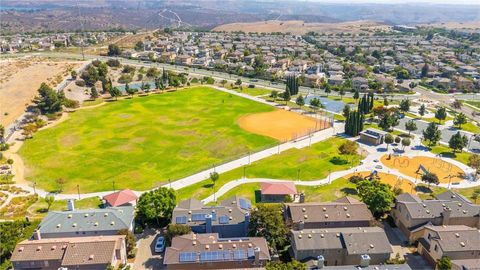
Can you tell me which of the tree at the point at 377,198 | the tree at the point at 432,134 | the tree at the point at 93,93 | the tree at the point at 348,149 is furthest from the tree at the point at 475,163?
the tree at the point at 93,93

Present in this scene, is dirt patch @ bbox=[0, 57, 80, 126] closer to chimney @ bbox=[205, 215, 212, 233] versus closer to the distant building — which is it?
chimney @ bbox=[205, 215, 212, 233]

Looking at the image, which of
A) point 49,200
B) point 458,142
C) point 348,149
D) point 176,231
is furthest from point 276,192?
point 458,142

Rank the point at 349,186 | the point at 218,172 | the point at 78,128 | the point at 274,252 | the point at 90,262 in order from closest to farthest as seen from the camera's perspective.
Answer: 1. the point at 90,262
2. the point at 274,252
3. the point at 349,186
4. the point at 218,172
5. the point at 78,128

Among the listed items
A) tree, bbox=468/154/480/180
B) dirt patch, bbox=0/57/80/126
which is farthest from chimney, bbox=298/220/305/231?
dirt patch, bbox=0/57/80/126

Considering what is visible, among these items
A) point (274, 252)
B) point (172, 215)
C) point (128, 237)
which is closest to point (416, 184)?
point (274, 252)

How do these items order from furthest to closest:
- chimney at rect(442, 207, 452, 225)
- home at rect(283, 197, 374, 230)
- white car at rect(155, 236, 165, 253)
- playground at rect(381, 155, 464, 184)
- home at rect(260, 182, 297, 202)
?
playground at rect(381, 155, 464, 184) → home at rect(260, 182, 297, 202) → chimney at rect(442, 207, 452, 225) → home at rect(283, 197, 374, 230) → white car at rect(155, 236, 165, 253)

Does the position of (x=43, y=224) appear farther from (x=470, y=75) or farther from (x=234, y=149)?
(x=470, y=75)
